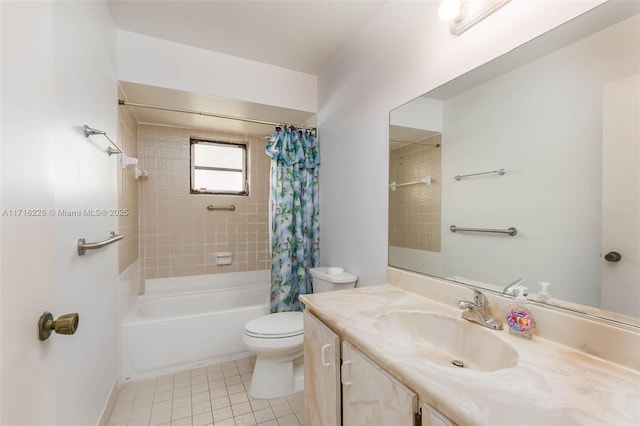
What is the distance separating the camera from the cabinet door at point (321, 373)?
3.48 feet

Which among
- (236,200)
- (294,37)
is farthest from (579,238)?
(236,200)

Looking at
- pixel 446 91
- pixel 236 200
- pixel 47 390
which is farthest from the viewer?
pixel 236 200

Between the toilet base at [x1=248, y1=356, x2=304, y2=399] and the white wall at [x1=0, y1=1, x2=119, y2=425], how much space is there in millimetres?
867

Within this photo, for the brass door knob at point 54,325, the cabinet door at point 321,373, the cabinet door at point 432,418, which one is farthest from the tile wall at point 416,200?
the brass door knob at point 54,325

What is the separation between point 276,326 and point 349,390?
103cm

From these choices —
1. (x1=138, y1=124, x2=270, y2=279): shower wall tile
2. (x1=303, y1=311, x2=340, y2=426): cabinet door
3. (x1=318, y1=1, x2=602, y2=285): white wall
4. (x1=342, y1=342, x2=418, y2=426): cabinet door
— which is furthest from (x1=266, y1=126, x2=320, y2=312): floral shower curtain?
(x1=342, y1=342, x2=418, y2=426): cabinet door

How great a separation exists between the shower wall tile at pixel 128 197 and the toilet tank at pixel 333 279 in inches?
56.8

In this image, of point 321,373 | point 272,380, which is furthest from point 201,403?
point 321,373

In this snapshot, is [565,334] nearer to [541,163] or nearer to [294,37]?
[541,163]

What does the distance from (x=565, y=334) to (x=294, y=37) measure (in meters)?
2.21

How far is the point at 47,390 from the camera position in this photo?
78cm

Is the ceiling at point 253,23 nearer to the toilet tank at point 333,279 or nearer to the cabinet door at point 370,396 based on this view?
the toilet tank at point 333,279

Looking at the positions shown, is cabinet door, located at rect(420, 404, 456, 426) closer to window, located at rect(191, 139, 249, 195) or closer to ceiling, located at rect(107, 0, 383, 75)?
ceiling, located at rect(107, 0, 383, 75)

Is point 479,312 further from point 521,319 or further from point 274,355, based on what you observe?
point 274,355
